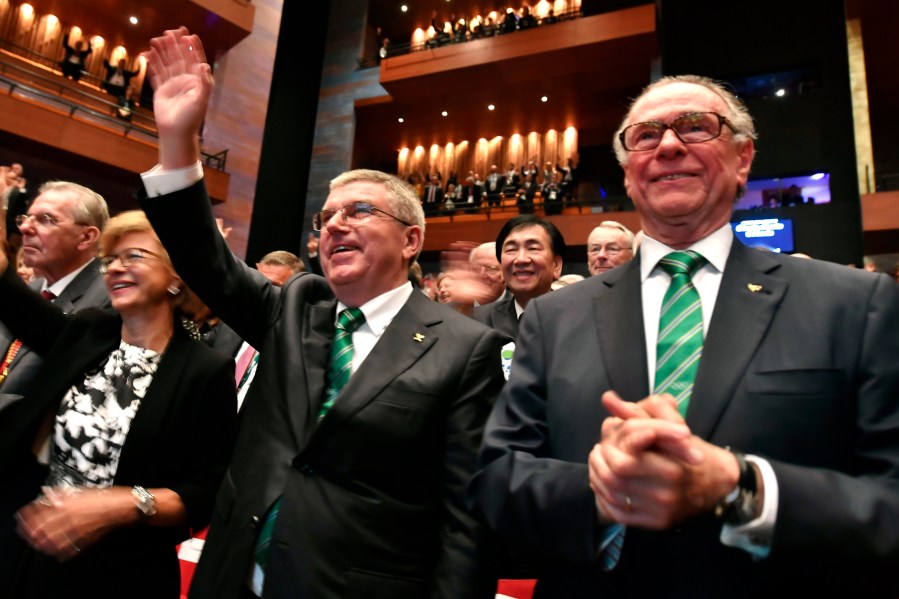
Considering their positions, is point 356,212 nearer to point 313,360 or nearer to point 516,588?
point 313,360

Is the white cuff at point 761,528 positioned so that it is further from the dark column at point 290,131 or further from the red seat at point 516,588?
the dark column at point 290,131

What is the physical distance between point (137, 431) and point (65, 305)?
90cm

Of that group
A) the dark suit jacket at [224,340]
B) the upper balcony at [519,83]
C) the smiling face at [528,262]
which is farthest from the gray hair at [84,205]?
the upper balcony at [519,83]

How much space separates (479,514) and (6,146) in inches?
402

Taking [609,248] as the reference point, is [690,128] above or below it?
below

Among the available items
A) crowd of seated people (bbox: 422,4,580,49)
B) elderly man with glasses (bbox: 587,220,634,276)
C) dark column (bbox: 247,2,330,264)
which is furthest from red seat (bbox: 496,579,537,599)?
dark column (bbox: 247,2,330,264)

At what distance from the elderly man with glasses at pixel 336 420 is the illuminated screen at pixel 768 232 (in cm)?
932

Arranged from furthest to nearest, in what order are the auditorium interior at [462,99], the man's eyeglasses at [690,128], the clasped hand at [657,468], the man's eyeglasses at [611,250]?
1. the auditorium interior at [462,99]
2. the man's eyeglasses at [611,250]
3. the man's eyeglasses at [690,128]
4. the clasped hand at [657,468]

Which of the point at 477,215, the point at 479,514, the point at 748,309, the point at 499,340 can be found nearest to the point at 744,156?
the point at 748,309

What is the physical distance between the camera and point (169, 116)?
4.52 feet

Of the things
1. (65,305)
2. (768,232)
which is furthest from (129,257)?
(768,232)

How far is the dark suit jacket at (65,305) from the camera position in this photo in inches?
69.2

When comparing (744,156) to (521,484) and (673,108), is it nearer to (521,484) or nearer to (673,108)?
(673,108)

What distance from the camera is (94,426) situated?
1.55 metres
